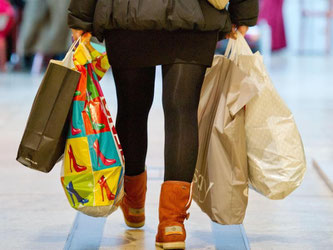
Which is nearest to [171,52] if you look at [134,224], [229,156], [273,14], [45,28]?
[229,156]

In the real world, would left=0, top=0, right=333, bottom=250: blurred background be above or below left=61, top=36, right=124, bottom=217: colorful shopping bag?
below

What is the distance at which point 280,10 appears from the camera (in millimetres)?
11438

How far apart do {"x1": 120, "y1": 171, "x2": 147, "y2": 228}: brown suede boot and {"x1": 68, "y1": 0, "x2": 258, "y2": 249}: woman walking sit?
28cm

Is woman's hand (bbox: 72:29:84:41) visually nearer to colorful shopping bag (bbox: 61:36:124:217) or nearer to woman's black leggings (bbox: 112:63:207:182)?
colorful shopping bag (bbox: 61:36:124:217)

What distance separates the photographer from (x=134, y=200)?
275 cm

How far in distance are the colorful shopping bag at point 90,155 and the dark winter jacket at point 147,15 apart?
111 mm

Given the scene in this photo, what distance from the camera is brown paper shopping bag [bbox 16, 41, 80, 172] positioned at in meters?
2.44

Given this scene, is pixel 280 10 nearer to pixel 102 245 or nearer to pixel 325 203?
pixel 325 203

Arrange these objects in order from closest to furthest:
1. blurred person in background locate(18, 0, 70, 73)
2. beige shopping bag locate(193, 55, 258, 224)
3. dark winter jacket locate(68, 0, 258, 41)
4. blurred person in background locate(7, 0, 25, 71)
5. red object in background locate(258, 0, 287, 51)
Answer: dark winter jacket locate(68, 0, 258, 41) → beige shopping bag locate(193, 55, 258, 224) → blurred person in background locate(18, 0, 70, 73) → blurred person in background locate(7, 0, 25, 71) → red object in background locate(258, 0, 287, 51)

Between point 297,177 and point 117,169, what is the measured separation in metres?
0.61

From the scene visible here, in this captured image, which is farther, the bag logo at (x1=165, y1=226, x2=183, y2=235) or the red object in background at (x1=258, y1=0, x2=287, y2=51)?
the red object in background at (x1=258, y1=0, x2=287, y2=51)

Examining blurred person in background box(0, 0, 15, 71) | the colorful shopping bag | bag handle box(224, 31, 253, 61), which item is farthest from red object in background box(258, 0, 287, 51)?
the colorful shopping bag

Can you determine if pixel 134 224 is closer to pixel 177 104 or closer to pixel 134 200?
pixel 134 200

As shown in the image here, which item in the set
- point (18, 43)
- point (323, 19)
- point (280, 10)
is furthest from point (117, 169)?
point (323, 19)
